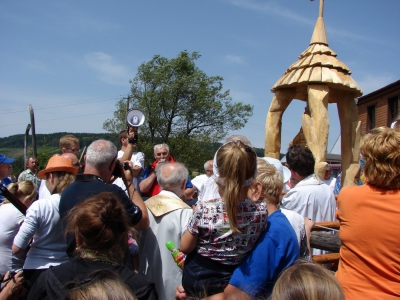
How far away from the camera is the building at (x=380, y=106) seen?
1959 centimetres

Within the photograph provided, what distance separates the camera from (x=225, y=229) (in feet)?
6.28

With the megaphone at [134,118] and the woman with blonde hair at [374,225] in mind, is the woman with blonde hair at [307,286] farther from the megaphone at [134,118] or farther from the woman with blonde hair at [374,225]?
the megaphone at [134,118]

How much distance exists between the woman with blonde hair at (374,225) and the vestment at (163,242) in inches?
46.7

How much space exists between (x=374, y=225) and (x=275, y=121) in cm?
433

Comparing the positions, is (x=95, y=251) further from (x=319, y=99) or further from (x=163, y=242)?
(x=319, y=99)

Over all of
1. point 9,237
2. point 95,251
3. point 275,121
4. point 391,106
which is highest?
point 391,106

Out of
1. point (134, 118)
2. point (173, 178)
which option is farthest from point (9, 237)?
point (134, 118)

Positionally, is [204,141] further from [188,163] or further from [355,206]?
[355,206]

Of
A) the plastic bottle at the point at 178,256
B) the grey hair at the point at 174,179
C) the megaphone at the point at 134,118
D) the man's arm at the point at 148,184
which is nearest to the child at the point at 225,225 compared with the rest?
the plastic bottle at the point at 178,256

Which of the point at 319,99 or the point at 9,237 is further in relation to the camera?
the point at 319,99

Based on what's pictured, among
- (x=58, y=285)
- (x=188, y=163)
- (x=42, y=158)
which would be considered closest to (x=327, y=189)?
(x=58, y=285)

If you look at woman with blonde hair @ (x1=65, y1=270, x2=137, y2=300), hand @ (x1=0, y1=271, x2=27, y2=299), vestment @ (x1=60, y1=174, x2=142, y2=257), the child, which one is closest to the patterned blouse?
the child

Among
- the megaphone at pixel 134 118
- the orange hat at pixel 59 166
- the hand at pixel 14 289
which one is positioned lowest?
the hand at pixel 14 289

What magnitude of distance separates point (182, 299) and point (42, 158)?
62.1 feet
